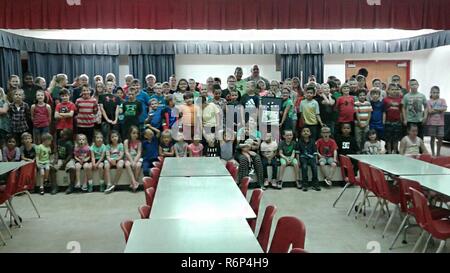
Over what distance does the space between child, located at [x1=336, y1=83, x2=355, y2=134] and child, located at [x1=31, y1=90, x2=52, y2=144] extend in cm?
506

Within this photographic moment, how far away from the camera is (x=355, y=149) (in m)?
7.81

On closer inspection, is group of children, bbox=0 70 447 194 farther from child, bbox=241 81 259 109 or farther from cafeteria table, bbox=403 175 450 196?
cafeteria table, bbox=403 175 450 196

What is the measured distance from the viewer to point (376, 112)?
812 cm

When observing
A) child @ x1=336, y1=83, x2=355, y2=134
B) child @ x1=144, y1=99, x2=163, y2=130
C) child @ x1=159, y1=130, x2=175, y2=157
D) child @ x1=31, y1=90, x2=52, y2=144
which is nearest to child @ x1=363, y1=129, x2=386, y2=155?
child @ x1=336, y1=83, x2=355, y2=134

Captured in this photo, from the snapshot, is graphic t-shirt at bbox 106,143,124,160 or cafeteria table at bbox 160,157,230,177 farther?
graphic t-shirt at bbox 106,143,124,160

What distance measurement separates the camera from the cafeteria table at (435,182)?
13.5ft

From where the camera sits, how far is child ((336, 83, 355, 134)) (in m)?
7.92

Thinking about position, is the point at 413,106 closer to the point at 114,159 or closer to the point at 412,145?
the point at 412,145

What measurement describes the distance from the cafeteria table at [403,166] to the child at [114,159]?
388cm

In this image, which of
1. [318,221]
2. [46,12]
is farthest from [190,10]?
[318,221]

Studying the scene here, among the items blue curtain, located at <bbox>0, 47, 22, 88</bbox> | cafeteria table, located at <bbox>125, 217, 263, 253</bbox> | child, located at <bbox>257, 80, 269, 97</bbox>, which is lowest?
cafeteria table, located at <bbox>125, 217, 263, 253</bbox>

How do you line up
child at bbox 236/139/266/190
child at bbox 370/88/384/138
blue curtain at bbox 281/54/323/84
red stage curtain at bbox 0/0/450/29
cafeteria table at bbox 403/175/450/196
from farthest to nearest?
blue curtain at bbox 281/54/323/84
child at bbox 370/88/384/138
child at bbox 236/139/266/190
red stage curtain at bbox 0/0/450/29
cafeteria table at bbox 403/175/450/196

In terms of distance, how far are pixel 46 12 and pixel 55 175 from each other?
2767 millimetres

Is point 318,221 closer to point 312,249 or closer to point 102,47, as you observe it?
point 312,249
